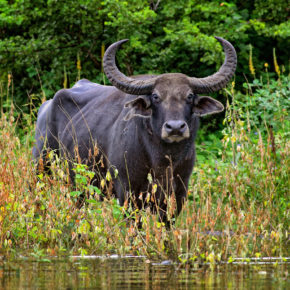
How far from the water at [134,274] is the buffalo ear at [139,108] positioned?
78.9 inches

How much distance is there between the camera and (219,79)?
774 centimetres

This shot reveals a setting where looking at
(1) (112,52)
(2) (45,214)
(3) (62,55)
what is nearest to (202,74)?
(3) (62,55)

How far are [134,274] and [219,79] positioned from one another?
10.8 ft

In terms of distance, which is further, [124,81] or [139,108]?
[124,81]

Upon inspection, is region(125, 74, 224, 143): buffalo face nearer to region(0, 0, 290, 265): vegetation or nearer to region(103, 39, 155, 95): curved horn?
region(103, 39, 155, 95): curved horn

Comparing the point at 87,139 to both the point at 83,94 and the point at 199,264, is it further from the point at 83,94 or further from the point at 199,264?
the point at 199,264

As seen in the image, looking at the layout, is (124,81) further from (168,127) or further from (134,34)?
(134,34)

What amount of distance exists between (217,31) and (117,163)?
5.85 m

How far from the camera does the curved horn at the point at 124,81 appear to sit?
24.5 feet

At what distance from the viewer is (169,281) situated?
187 inches

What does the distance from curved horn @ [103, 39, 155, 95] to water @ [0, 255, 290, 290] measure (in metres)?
2.25

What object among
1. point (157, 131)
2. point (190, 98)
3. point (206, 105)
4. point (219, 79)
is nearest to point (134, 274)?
point (157, 131)

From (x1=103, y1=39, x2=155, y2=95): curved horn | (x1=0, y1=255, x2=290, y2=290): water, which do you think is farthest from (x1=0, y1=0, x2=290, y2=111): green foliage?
(x1=0, y1=255, x2=290, y2=290): water

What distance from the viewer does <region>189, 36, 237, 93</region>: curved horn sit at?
756 cm
